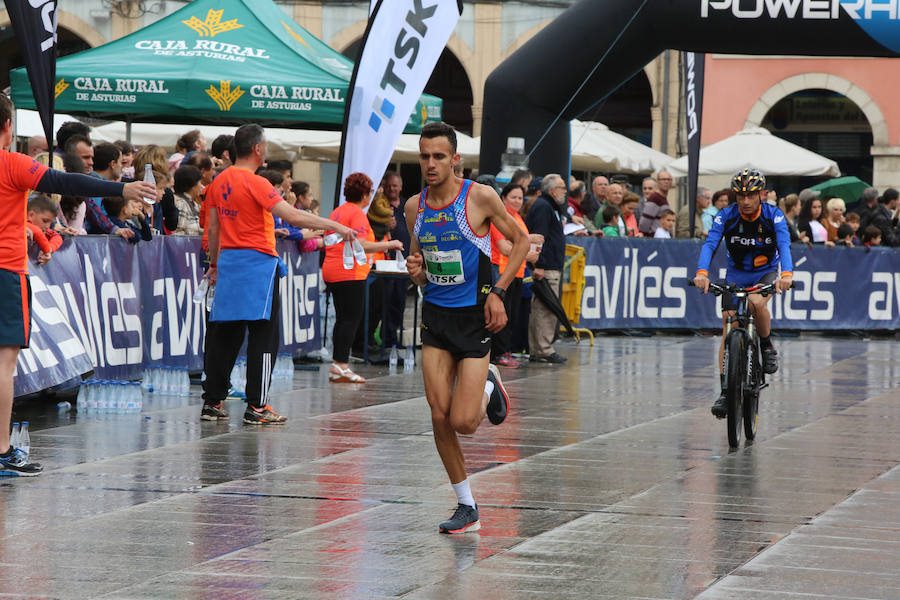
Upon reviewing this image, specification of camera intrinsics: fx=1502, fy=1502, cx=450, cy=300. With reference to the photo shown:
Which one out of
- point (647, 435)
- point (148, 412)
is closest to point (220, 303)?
point (148, 412)

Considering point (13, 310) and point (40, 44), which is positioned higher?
point (40, 44)

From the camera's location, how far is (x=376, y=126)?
44.0 ft

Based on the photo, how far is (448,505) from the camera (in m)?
7.50

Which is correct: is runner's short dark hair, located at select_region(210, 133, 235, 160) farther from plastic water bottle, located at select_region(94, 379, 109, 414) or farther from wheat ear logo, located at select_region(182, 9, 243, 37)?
wheat ear logo, located at select_region(182, 9, 243, 37)

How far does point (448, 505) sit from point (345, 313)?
608 centimetres

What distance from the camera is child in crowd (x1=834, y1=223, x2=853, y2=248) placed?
2180 cm

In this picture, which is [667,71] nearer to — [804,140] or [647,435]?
[804,140]

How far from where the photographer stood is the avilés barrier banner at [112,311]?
10.1 metres

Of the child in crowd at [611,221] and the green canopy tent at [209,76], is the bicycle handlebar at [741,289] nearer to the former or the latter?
the green canopy tent at [209,76]

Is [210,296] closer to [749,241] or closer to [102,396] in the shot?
[102,396]

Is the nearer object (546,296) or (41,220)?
(41,220)

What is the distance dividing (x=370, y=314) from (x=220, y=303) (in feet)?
16.1

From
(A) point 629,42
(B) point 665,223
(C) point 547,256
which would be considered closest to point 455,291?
(C) point 547,256

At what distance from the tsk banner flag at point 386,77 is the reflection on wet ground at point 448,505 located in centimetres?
228
